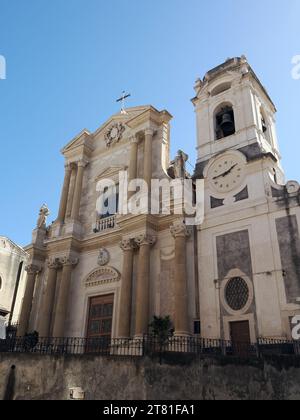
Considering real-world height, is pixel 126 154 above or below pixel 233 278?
above

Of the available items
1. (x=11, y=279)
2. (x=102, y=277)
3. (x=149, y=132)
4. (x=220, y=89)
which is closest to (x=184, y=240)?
(x=102, y=277)

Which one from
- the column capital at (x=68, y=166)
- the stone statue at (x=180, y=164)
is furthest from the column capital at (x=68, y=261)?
the stone statue at (x=180, y=164)

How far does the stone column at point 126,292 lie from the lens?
1477cm

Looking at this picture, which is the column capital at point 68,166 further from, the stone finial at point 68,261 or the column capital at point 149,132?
the stone finial at point 68,261

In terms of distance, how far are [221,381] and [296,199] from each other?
275 inches

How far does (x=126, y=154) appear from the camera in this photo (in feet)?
66.7

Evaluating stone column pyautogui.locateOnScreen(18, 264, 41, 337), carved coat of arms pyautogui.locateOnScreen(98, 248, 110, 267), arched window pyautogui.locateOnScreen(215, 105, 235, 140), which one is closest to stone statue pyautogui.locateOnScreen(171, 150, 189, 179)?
arched window pyautogui.locateOnScreen(215, 105, 235, 140)

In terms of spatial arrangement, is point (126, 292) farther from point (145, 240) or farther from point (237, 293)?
point (237, 293)

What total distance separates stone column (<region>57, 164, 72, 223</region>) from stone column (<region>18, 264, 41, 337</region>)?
115 inches

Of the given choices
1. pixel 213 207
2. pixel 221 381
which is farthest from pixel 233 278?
pixel 221 381

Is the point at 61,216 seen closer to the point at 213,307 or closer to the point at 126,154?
the point at 126,154

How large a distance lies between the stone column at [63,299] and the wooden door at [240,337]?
307 inches

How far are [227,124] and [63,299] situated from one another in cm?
1119

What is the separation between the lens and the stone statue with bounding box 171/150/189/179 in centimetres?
1687
